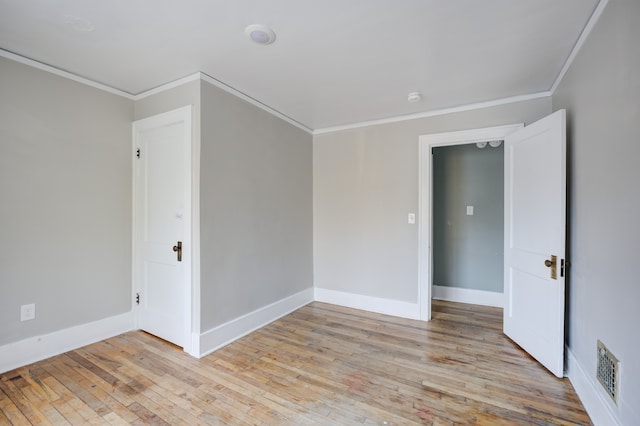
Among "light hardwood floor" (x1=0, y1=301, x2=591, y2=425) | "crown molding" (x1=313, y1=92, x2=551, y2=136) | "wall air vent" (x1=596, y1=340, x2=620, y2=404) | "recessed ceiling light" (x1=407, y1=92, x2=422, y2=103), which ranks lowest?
"light hardwood floor" (x1=0, y1=301, x2=591, y2=425)

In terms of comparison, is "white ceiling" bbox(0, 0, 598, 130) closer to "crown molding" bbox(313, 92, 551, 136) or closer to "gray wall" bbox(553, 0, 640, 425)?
"crown molding" bbox(313, 92, 551, 136)

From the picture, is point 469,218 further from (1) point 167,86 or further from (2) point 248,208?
(1) point 167,86

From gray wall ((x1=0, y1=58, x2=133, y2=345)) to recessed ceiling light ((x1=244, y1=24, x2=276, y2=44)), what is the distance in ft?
5.90

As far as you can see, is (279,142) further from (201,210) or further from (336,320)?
(336,320)

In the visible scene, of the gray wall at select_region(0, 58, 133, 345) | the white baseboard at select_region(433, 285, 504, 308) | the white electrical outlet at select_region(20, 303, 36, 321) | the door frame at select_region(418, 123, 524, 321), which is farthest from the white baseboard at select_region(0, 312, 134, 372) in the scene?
the white baseboard at select_region(433, 285, 504, 308)

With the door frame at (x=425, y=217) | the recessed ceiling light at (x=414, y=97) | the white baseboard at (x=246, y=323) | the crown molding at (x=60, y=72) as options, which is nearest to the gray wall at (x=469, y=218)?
the door frame at (x=425, y=217)

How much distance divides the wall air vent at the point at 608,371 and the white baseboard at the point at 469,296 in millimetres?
2243

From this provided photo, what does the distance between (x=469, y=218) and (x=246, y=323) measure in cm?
323

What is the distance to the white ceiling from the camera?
1.67m

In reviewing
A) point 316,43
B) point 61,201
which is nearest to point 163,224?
point 61,201

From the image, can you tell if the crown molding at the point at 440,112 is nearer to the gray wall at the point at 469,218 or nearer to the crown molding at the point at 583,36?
the crown molding at the point at 583,36

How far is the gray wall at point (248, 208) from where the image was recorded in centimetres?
257

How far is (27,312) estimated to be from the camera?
229cm

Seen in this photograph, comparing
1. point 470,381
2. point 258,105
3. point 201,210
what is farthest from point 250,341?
point 258,105
